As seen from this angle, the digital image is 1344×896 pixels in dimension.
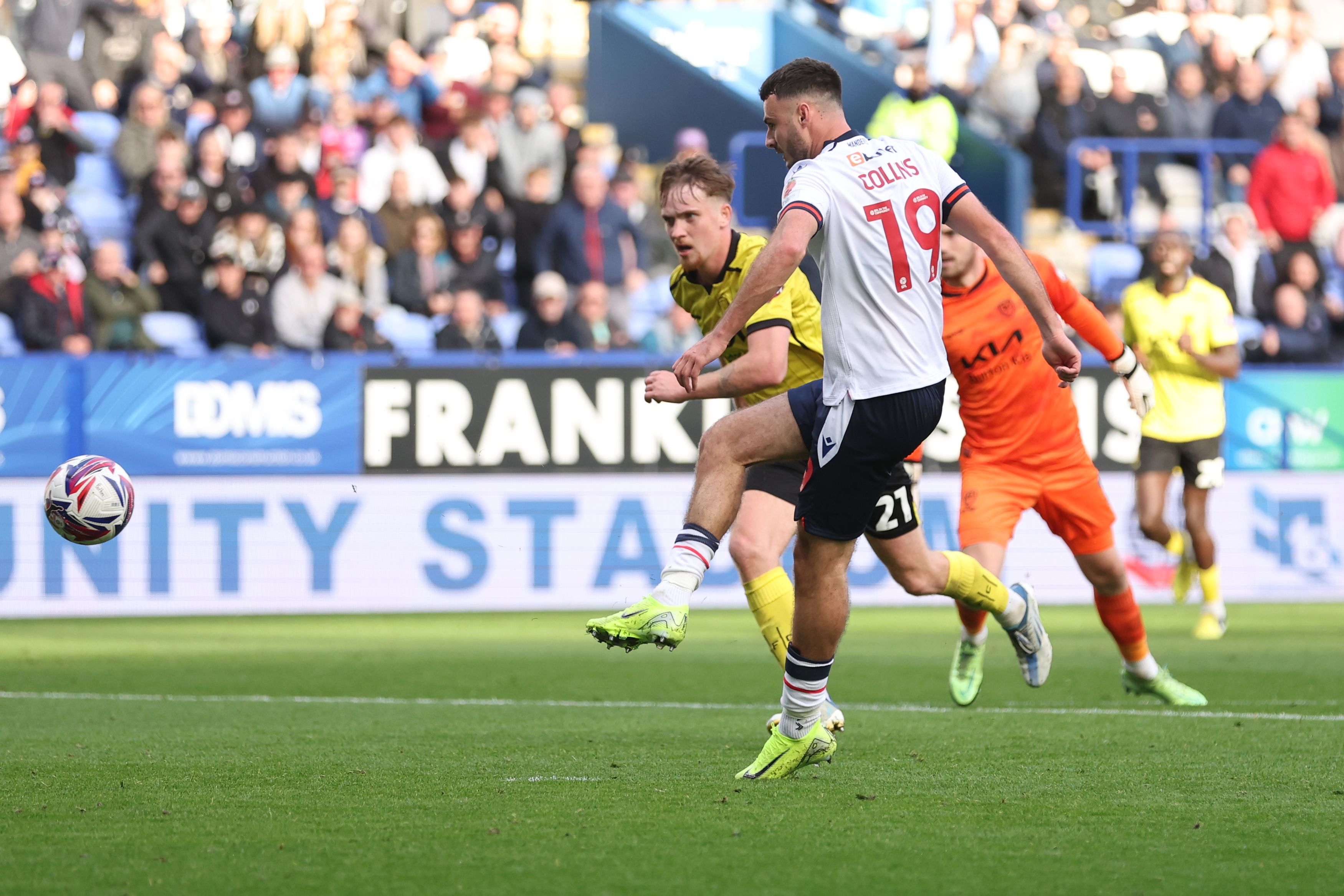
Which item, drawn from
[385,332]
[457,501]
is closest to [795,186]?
[457,501]

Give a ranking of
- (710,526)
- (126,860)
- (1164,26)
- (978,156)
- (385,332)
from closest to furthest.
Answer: (126,860)
(710,526)
(385,332)
(978,156)
(1164,26)

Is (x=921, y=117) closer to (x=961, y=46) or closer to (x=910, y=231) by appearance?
(x=961, y=46)

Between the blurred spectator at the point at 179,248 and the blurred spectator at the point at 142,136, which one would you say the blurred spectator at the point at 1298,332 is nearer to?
the blurred spectator at the point at 179,248

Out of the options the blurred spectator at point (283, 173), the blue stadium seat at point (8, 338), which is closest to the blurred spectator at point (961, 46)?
the blurred spectator at point (283, 173)

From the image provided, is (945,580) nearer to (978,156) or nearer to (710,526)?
(710,526)

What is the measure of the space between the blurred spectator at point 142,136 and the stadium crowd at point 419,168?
3 cm

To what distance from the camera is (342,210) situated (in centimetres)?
1673

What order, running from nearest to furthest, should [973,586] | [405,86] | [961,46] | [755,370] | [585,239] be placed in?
[755,370], [973,586], [585,239], [405,86], [961,46]

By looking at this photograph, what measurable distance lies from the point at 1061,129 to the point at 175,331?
993cm

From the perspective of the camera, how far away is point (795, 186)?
18.4 ft

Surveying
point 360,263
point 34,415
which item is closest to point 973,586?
point 34,415

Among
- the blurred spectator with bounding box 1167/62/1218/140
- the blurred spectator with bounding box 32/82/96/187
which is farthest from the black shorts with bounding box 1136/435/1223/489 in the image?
the blurred spectator with bounding box 32/82/96/187

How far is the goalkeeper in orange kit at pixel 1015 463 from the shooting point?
8.34 m

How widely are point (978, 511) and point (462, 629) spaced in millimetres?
6139
